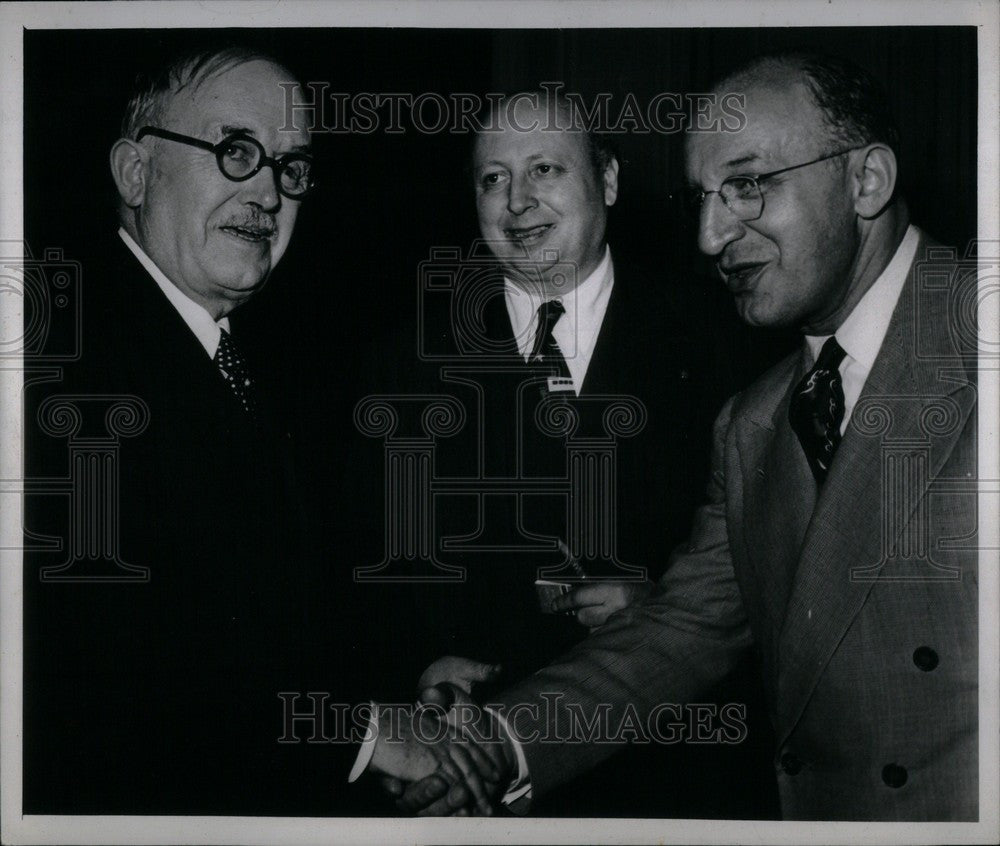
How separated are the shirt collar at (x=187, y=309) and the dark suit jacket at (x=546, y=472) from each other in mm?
347

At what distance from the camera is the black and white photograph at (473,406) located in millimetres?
2281

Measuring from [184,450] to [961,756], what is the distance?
1.69m

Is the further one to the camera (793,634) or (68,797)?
(68,797)

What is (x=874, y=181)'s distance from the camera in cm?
224

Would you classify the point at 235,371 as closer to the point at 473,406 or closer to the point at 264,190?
the point at 264,190

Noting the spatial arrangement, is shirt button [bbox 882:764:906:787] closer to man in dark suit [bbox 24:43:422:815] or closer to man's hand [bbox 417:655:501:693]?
man's hand [bbox 417:655:501:693]

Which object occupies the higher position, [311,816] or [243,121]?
[243,121]

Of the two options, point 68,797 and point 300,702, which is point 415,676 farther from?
point 68,797

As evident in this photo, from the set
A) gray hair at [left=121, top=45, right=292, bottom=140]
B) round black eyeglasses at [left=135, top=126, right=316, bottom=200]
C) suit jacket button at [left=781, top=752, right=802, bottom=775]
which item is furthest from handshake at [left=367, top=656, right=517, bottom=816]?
gray hair at [left=121, top=45, right=292, bottom=140]

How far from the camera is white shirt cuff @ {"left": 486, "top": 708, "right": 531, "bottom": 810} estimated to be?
2314 millimetres

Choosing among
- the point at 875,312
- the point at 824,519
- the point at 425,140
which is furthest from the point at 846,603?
the point at 425,140

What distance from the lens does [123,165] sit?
2.34 metres

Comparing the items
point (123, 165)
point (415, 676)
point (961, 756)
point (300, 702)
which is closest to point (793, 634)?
point (961, 756)

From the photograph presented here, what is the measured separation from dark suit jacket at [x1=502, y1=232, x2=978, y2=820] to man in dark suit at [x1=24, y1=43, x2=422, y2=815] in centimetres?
53
